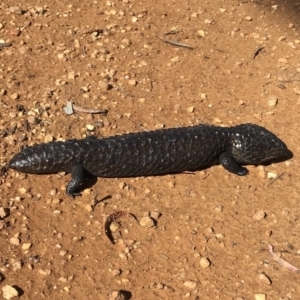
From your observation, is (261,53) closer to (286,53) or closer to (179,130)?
(286,53)

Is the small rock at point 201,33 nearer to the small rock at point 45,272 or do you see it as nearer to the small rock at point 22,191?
the small rock at point 22,191

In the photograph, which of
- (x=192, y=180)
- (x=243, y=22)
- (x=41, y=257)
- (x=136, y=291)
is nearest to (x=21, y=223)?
(x=41, y=257)

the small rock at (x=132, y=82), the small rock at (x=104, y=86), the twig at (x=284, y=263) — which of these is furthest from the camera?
the small rock at (x=132, y=82)

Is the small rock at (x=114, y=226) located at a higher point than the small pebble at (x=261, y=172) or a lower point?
higher

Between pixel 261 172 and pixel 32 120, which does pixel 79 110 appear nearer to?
pixel 32 120

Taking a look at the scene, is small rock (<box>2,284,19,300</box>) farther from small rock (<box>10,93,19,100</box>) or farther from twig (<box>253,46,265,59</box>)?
twig (<box>253,46,265,59</box>)

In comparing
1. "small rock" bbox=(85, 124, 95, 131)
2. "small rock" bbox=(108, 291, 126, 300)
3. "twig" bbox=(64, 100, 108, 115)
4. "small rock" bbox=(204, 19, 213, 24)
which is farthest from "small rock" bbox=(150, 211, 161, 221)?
"small rock" bbox=(204, 19, 213, 24)

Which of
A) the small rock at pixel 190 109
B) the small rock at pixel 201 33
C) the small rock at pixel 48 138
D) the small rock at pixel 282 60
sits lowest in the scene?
the small rock at pixel 282 60

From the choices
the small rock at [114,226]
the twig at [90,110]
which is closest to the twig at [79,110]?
the twig at [90,110]
